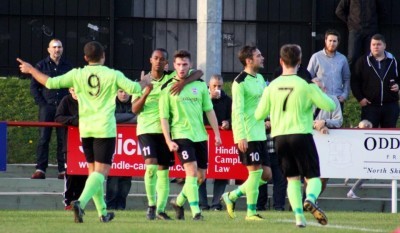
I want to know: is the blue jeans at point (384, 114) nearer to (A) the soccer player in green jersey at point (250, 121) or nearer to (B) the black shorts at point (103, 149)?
(A) the soccer player in green jersey at point (250, 121)

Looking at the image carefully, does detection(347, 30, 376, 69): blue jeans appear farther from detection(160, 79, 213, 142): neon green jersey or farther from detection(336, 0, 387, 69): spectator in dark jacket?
detection(160, 79, 213, 142): neon green jersey

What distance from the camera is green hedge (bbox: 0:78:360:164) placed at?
23.5 metres

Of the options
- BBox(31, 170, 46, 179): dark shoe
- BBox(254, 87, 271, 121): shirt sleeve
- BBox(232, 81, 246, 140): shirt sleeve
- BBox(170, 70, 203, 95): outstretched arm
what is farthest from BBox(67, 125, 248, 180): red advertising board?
BBox(254, 87, 271, 121): shirt sleeve

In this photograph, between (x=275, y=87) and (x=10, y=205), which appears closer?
(x=275, y=87)

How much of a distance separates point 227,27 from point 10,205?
7185 mm

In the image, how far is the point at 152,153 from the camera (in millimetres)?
16938

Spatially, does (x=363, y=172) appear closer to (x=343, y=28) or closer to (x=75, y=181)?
(x=75, y=181)

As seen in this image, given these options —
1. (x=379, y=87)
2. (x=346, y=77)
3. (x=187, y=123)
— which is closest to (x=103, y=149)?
(x=187, y=123)

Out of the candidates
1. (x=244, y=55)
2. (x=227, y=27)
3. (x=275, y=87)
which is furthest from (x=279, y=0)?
(x=275, y=87)

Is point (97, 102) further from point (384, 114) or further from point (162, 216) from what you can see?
point (384, 114)

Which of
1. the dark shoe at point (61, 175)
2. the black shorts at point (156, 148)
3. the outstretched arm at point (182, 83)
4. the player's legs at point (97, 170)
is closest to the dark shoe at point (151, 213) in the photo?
the black shorts at point (156, 148)

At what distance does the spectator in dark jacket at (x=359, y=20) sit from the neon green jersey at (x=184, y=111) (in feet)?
27.8

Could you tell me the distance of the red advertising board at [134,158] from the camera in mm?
20281

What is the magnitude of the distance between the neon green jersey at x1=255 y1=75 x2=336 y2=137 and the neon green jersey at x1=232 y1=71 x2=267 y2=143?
1.64 meters
